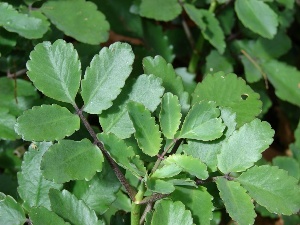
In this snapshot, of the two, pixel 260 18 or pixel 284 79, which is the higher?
pixel 260 18

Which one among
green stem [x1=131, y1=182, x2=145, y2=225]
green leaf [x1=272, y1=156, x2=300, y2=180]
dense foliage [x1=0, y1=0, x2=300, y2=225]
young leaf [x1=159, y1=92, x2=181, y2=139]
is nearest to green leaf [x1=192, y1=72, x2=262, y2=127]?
dense foliage [x1=0, y1=0, x2=300, y2=225]

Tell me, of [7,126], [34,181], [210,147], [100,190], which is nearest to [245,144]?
[210,147]

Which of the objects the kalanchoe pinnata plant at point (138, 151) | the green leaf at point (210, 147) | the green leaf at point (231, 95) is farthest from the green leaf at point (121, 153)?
the green leaf at point (231, 95)

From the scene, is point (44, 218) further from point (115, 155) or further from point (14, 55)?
point (14, 55)

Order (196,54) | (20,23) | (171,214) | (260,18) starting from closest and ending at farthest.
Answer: (171,214) < (20,23) < (260,18) < (196,54)

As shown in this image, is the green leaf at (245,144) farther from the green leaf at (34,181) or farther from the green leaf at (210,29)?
the green leaf at (210,29)

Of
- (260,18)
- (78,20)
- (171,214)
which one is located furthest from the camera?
(260,18)

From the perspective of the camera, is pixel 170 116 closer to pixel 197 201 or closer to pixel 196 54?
pixel 197 201

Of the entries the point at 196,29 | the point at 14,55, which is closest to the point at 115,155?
the point at 14,55
